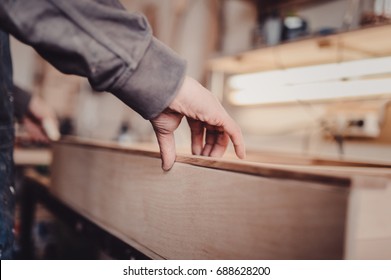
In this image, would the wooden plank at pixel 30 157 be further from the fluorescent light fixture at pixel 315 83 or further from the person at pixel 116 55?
the person at pixel 116 55

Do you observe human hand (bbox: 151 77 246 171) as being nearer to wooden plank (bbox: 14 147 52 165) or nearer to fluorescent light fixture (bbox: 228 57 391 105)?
fluorescent light fixture (bbox: 228 57 391 105)

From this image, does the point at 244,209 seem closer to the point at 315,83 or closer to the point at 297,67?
the point at 315,83

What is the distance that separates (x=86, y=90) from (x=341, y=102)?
2.91 metres

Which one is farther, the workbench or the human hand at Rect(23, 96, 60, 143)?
the human hand at Rect(23, 96, 60, 143)

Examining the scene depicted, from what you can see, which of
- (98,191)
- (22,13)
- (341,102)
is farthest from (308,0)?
(22,13)

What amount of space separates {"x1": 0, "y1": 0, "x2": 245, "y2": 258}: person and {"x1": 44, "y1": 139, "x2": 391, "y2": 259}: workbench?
94 millimetres

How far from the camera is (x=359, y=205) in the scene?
444mm

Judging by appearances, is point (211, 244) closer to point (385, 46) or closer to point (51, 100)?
point (385, 46)

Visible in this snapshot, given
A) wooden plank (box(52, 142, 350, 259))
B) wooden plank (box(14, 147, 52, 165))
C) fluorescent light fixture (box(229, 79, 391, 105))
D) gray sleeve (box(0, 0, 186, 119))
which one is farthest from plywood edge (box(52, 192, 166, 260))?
wooden plank (box(14, 147, 52, 165))

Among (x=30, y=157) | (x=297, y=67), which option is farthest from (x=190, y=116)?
(x=30, y=157)

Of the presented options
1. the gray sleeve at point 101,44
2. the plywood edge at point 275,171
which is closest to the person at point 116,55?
the gray sleeve at point 101,44

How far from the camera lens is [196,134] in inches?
32.4

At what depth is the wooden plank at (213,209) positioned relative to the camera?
458mm

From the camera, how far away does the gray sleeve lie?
603 millimetres
